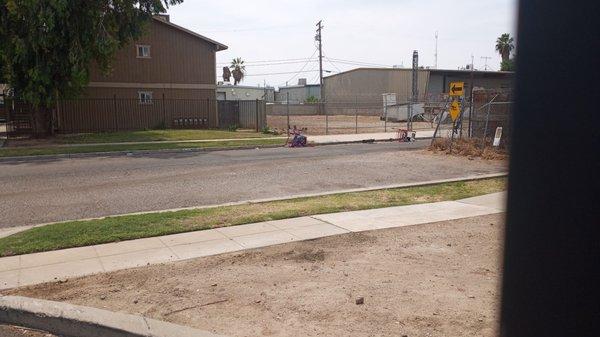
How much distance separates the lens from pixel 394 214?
816cm

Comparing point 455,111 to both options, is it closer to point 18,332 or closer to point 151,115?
point 18,332

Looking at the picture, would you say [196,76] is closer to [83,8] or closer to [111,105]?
[111,105]

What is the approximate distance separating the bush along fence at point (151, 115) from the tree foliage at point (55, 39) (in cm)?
468

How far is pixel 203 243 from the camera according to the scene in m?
6.52

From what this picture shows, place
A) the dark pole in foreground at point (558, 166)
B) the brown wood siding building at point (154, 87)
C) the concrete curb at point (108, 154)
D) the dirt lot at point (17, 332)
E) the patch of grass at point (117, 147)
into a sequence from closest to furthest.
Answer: the dark pole in foreground at point (558, 166) < the dirt lot at point (17, 332) < the concrete curb at point (108, 154) < the patch of grass at point (117, 147) < the brown wood siding building at point (154, 87)

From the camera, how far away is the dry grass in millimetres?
16641

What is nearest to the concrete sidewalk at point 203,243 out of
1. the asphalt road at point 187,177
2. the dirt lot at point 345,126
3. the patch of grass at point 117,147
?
the asphalt road at point 187,177

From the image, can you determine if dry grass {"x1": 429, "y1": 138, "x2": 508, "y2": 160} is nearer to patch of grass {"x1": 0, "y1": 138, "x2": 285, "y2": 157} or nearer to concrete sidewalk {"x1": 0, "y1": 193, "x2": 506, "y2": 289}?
patch of grass {"x1": 0, "y1": 138, "x2": 285, "y2": 157}

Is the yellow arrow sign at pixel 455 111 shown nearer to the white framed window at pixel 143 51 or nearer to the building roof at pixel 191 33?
the building roof at pixel 191 33

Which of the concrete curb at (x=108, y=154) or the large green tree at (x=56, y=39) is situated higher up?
the large green tree at (x=56, y=39)

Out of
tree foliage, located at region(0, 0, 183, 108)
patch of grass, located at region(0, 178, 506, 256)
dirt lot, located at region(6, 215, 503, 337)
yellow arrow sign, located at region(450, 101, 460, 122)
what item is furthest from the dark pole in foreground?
tree foliage, located at region(0, 0, 183, 108)

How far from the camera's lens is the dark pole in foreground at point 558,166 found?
2348 millimetres

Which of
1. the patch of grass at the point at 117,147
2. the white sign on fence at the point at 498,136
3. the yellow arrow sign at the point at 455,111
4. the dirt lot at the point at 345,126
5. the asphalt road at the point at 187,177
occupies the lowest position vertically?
the dirt lot at the point at 345,126

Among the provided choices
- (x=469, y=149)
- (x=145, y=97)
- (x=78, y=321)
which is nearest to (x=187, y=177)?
(x=78, y=321)
